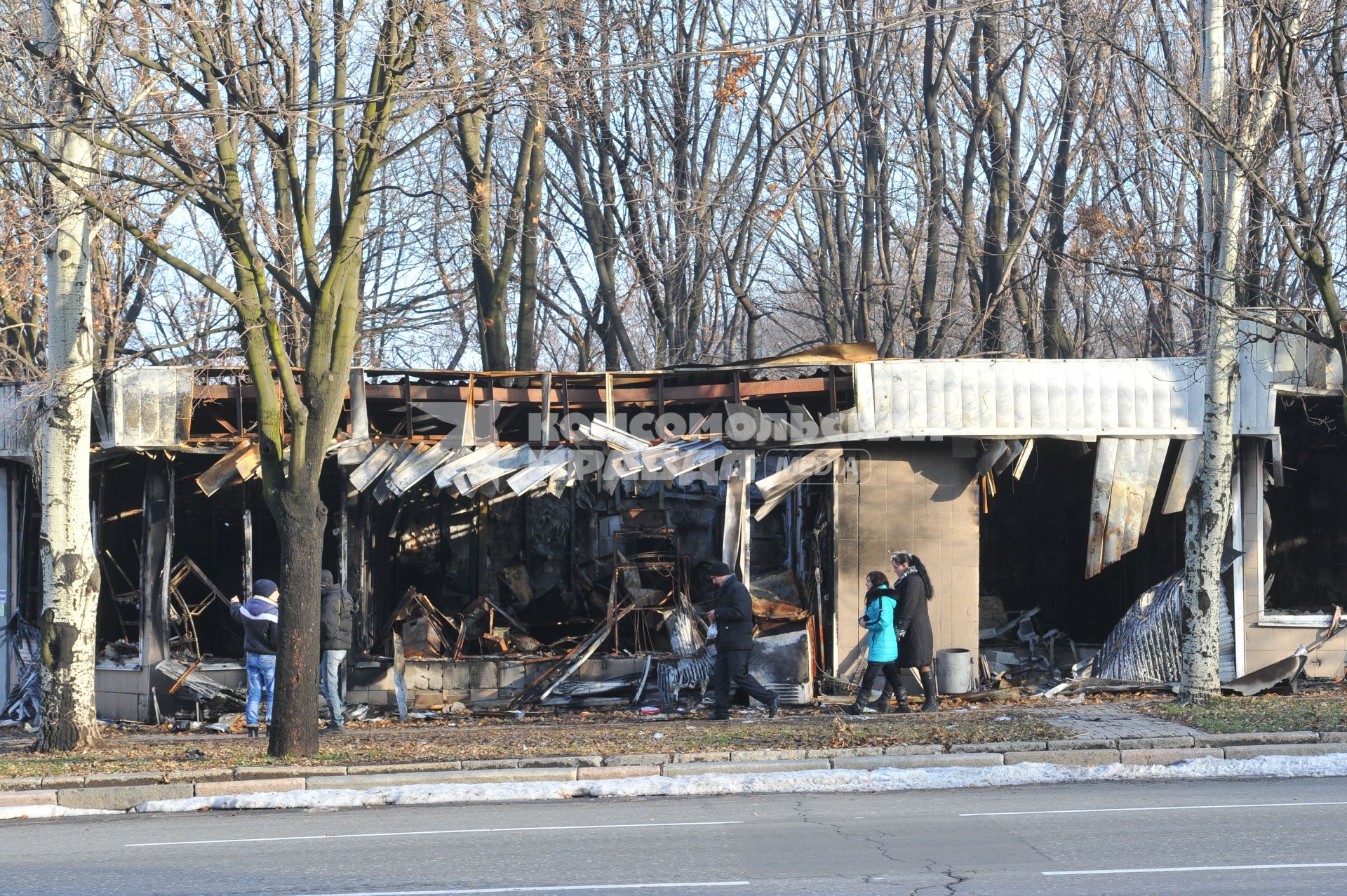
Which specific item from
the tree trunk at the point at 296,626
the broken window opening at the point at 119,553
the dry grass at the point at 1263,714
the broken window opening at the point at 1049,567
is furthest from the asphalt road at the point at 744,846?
the broken window opening at the point at 1049,567

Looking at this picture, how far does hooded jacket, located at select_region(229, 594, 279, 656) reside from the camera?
526 inches

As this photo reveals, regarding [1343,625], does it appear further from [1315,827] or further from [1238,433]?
[1315,827]

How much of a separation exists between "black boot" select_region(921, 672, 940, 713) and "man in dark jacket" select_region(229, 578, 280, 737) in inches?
277

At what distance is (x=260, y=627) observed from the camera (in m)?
13.4

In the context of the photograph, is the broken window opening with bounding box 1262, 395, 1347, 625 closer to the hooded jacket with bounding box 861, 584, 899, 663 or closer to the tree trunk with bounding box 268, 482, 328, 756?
the hooded jacket with bounding box 861, 584, 899, 663

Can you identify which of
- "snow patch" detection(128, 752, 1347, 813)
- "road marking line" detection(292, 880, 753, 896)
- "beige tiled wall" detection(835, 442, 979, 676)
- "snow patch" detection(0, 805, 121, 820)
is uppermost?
"beige tiled wall" detection(835, 442, 979, 676)

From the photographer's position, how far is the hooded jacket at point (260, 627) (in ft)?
43.8

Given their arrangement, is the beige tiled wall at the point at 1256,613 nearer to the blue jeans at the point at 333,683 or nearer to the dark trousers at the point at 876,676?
the dark trousers at the point at 876,676

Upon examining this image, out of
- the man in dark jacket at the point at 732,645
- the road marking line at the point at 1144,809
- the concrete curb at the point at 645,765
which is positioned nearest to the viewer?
the road marking line at the point at 1144,809

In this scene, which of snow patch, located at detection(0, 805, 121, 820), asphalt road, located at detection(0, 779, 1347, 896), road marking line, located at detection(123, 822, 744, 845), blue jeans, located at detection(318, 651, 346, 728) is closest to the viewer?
asphalt road, located at detection(0, 779, 1347, 896)

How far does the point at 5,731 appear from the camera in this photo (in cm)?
1463

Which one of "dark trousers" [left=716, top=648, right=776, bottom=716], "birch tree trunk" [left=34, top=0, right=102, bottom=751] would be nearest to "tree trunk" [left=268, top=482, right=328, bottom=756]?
"birch tree trunk" [left=34, top=0, right=102, bottom=751]

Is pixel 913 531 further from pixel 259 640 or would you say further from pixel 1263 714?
pixel 259 640

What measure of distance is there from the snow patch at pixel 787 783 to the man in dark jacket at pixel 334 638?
11.9ft
